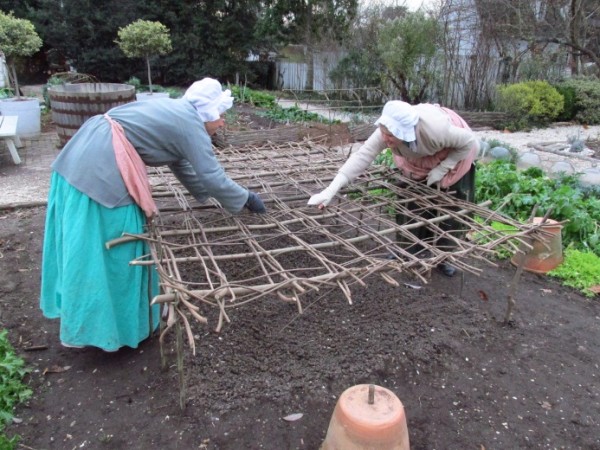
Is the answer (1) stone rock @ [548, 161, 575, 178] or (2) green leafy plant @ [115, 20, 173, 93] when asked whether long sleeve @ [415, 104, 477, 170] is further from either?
(2) green leafy plant @ [115, 20, 173, 93]

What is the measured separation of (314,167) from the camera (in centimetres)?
359

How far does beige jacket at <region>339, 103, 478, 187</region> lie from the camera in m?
2.69

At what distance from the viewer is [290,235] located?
2410 mm

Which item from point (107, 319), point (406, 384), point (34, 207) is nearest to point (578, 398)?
point (406, 384)

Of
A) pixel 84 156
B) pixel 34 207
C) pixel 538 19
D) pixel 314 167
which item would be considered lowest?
pixel 34 207

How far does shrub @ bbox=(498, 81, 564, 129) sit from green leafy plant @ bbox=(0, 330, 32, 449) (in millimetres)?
8484

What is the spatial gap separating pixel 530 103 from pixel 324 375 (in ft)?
26.7

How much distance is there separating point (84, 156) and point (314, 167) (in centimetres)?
178

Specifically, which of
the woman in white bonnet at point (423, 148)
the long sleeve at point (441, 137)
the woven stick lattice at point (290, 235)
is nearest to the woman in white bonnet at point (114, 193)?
the woven stick lattice at point (290, 235)

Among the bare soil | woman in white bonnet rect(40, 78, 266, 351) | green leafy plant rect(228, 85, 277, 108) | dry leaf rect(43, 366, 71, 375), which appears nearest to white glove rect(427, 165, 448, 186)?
the bare soil

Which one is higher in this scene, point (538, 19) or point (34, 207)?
point (538, 19)

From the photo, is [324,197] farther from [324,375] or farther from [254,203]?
[324,375]

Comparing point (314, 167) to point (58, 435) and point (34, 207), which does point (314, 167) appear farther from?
point (34, 207)

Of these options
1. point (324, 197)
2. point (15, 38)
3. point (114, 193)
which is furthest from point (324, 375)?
point (15, 38)
